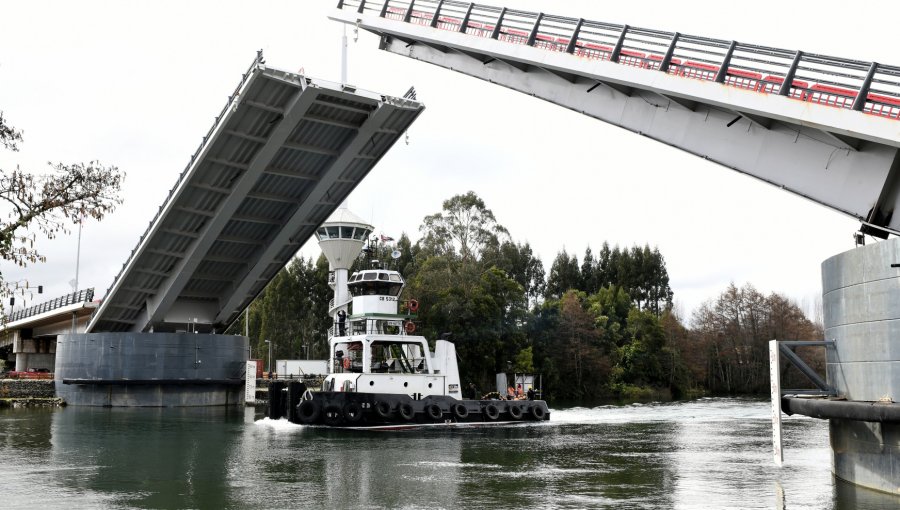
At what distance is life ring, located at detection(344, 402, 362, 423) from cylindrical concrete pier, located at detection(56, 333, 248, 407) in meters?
12.4

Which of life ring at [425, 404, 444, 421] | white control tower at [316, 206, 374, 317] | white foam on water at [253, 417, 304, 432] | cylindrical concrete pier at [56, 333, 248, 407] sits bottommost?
white foam on water at [253, 417, 304, 432]

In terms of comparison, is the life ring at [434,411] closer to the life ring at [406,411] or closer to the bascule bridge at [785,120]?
the life ring at [406,411]

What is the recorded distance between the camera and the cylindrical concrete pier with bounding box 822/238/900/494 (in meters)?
9.12

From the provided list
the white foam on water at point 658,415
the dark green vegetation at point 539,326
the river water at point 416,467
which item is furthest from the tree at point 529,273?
the river water at point 416,467

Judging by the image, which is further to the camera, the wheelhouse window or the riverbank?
the riverbank

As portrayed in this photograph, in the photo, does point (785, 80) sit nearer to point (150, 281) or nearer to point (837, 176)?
point (837, 176)

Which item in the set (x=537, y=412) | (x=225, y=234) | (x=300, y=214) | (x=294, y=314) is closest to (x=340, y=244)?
(x=300, y=214)

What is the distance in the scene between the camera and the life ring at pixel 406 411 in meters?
21.0

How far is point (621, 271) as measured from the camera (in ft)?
220

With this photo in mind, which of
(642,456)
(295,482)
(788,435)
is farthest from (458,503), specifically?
(788,435)

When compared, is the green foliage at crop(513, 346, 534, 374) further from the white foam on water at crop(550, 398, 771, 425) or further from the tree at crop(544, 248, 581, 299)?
the tree at crop(544, 248, 581, 299)

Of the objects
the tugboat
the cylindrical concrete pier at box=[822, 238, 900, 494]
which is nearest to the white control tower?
the tugboat

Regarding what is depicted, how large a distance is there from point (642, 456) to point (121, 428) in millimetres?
13983

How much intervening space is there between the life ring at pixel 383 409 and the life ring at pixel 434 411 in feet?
3.61
